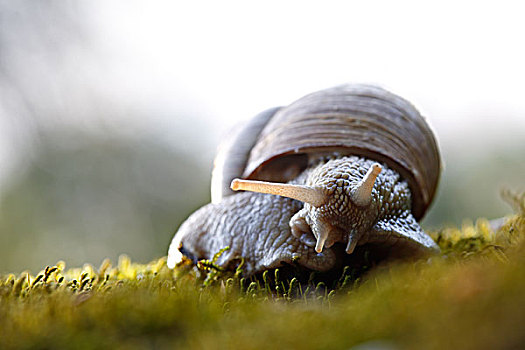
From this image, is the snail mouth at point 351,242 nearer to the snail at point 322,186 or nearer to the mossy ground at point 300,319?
the snail at point 322,186

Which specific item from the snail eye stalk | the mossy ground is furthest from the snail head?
the mossy ground

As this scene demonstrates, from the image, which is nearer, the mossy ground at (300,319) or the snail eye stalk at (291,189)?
the mossy ground at (300,319)

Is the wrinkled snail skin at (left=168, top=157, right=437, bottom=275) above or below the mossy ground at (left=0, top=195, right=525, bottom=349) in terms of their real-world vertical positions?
below

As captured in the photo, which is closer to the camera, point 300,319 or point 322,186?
point 300,319

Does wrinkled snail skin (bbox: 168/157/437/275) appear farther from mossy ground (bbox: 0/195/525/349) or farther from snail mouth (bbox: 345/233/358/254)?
mossy ground (bbox: 0/195/525/349)

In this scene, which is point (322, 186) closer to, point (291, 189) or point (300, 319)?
point (291, 189)

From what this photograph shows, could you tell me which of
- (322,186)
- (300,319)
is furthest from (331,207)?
(300,319)

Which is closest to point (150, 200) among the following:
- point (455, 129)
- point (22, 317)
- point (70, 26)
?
point (70, 26)

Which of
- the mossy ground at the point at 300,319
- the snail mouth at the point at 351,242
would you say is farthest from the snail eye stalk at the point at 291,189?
the mossy ground at the point at 300,319

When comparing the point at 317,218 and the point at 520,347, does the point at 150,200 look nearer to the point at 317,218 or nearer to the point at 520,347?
the point at 317,218
